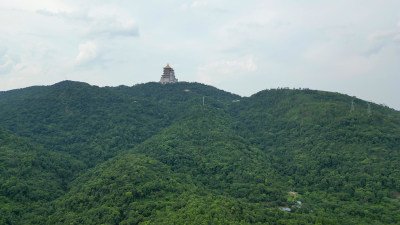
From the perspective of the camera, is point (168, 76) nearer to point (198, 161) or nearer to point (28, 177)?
point (198, 161)

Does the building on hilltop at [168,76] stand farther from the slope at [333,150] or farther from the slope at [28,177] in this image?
the slope at [28,177]

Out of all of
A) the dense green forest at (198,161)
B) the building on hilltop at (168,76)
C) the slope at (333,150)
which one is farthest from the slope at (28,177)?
the building on hilltop at (168,76)

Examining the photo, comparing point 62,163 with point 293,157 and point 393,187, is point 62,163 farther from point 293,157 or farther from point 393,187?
point 393,187

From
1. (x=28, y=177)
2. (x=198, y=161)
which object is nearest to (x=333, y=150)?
(x=198, y=161)

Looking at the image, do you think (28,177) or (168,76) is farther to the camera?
(168,76)

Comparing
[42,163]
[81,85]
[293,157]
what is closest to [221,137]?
[293,157]

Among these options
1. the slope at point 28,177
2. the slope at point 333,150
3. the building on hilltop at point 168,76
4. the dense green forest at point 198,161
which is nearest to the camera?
the dense green forest at point 198,161

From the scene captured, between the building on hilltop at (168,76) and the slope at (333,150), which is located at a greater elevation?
the building on hilltop at (168,76)

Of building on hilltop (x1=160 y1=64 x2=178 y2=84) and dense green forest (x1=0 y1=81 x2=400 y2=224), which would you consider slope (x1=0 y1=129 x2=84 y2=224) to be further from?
building on hilltop (x1=160 y1=64 x2=178 y2=84)

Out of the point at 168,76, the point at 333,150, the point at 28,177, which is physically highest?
the point at 168,76
